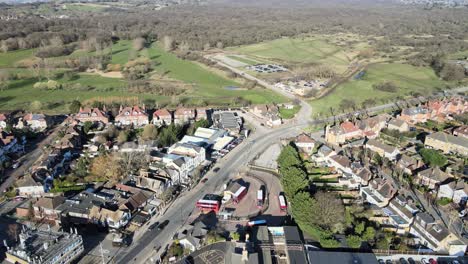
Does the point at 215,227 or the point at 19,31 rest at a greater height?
the point at 19,31

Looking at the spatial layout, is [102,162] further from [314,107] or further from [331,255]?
[314,107]

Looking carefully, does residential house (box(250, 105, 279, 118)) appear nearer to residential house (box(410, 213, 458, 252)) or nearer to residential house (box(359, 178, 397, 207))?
residential house (box(359, 178, 397, 207))

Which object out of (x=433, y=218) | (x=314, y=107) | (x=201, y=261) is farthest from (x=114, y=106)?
(x=433, y=218)

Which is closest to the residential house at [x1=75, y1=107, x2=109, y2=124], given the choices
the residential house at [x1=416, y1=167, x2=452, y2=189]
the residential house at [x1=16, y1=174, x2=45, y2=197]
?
the residential house at [x1=16, y1=174, x2=45, y2=197]

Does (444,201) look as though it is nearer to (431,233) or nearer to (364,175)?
(431,233)

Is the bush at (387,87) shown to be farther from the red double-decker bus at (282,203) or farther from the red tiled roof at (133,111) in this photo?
the red tiled roof at (133,111)

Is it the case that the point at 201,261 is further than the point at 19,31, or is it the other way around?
the point at 19,31

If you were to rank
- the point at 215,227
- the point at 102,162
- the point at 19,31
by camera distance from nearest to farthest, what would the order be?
1. the point at 215,227
2. the point at 102,162
3. the point at 19,31
